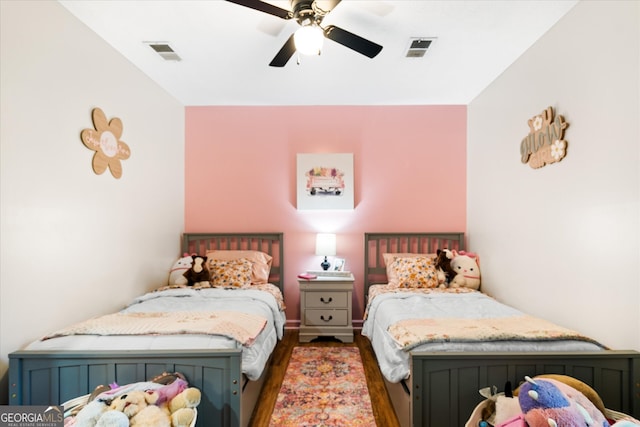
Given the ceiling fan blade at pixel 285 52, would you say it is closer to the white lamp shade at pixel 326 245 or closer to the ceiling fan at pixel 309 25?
the ceiling fan at pixel 309 25

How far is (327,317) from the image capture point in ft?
10.8

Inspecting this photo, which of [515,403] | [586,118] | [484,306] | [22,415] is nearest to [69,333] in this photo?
[22,415]

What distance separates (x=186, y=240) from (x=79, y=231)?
1.48 meters

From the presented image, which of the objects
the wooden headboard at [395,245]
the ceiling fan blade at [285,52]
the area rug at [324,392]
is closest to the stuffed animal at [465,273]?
the wooden headboard at [395,245]

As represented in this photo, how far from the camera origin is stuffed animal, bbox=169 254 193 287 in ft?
10.0

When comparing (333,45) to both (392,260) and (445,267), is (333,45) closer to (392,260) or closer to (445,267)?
(392,260)

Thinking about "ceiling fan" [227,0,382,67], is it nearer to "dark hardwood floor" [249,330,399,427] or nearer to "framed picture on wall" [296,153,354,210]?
"framed picture on wall" [296,153,354,210]

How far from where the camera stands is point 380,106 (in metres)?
3.62

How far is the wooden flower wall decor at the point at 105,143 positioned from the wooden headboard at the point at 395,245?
2390 millimetres

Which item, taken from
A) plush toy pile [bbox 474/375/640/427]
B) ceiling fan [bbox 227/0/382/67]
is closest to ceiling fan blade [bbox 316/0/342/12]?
ceiling fan [bbox 227/0/382/67]

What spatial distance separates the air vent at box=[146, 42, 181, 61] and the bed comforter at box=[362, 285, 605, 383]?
253 centimetres

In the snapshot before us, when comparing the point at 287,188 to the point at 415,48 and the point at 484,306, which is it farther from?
the point at 484,306

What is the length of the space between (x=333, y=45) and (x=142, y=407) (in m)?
2.39

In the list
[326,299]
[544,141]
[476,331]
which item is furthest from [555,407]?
[326,299]
